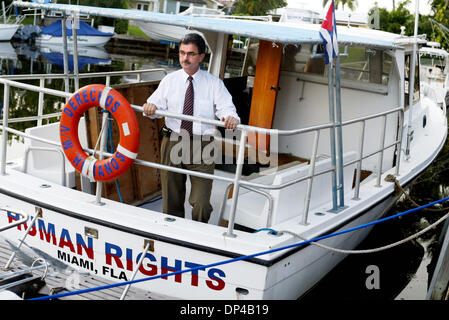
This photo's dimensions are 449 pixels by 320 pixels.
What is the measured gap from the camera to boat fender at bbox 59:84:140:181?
177 inches

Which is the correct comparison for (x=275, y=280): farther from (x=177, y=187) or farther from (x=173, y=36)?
(x=173, y=36)

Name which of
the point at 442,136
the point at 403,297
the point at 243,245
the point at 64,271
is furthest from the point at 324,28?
the point at 442,136

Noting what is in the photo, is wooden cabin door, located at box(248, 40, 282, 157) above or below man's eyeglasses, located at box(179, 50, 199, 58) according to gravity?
below

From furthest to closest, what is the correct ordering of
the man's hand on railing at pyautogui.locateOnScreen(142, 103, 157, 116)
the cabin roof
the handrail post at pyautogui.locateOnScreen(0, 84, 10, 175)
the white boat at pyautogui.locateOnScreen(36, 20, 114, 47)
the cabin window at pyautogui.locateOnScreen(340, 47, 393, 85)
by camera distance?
the white boat at pyautogui.locateOnScreen(36, 20, 114, 47) → the cabin window at pyautogui.locateOnScreen(340, 47, 393, 85) → the handrail post at pyautogui.locateOnScreen(0, 84, 10, 175) → the man's hand on railing at pyautogui.locateOnScreen(142, 103, 157, 116) → the cabin roof

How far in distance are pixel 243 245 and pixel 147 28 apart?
29.9m

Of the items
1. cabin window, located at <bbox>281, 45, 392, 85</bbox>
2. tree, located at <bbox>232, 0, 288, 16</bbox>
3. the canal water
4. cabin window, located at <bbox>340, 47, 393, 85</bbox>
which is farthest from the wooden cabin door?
tree, located at <bbox>232, 0, 288, 16</bbox>

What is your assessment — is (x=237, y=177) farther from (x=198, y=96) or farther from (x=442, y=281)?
(x=442, y=281)

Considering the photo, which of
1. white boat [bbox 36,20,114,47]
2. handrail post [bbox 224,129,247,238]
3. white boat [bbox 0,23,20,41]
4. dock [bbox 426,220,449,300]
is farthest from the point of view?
white boat [bbox 36,20,114,47]

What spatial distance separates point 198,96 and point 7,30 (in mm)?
31054

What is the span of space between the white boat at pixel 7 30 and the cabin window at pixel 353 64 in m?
28.9

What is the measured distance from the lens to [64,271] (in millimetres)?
4883

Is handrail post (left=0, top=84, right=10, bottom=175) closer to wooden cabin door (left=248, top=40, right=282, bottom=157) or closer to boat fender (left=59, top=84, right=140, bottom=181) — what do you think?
boat fender (left=59, top=84, right=140, bottom=181)

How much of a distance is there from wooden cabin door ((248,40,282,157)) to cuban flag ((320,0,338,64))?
2152 mm

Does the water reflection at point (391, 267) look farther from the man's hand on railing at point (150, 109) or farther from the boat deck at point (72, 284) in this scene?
the man's hand on railing at point (150, 109)
